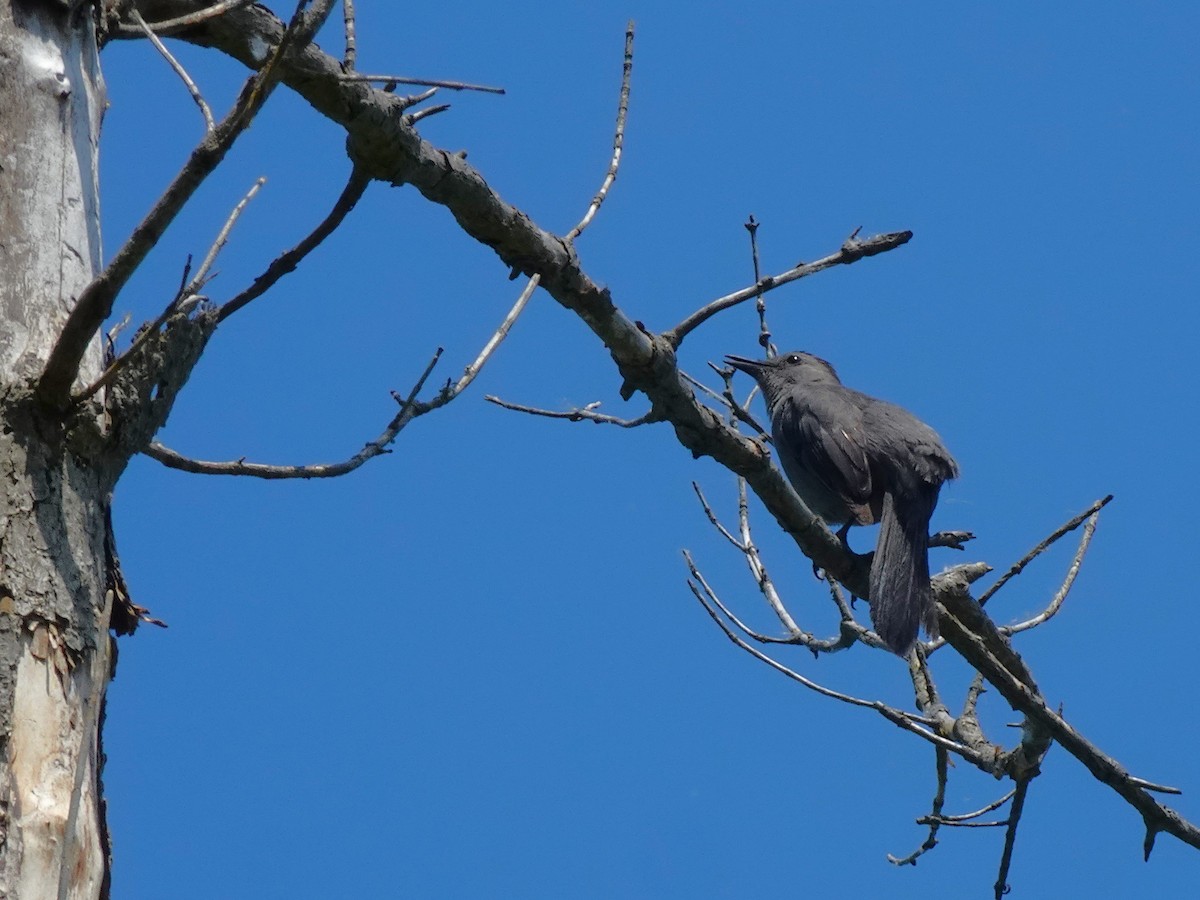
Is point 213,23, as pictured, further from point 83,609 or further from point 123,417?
point 83,609

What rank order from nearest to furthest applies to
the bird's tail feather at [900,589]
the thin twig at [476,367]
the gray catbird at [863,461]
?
the thin twig at [476,367]
the bird's tail feather at [900,589]
the gray catbird at [863,461]

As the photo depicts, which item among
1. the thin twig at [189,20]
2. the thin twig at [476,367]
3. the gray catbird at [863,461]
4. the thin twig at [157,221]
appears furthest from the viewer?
the gray catbird at [863,461]

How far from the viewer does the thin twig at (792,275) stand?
12.5 ft

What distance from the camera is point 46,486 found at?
7.80 ft

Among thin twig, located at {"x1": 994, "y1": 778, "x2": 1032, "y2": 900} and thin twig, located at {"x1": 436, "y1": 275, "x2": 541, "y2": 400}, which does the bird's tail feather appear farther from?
thin twig, located at {"x1": 436, "y1": 275, "x2": 541, "y2": 400}

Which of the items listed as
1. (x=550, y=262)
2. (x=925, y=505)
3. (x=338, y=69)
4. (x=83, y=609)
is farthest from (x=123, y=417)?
(x=925, y=505)

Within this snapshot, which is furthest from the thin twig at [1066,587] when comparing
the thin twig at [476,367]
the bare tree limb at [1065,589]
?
the thin twig at [476,367]

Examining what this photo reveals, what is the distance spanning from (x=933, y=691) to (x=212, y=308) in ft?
11.3

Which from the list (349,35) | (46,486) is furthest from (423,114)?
(46,486)

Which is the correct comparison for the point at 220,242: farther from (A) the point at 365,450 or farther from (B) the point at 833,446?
(B) the point at 833,446

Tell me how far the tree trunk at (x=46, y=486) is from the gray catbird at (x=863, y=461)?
344 cm

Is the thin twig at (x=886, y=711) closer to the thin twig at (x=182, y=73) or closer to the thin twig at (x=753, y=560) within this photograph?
the thin twig at (x=753, y=560)

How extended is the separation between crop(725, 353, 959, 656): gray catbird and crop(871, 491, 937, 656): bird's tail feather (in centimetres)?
1

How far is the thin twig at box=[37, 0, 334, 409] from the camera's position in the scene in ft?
6.79
